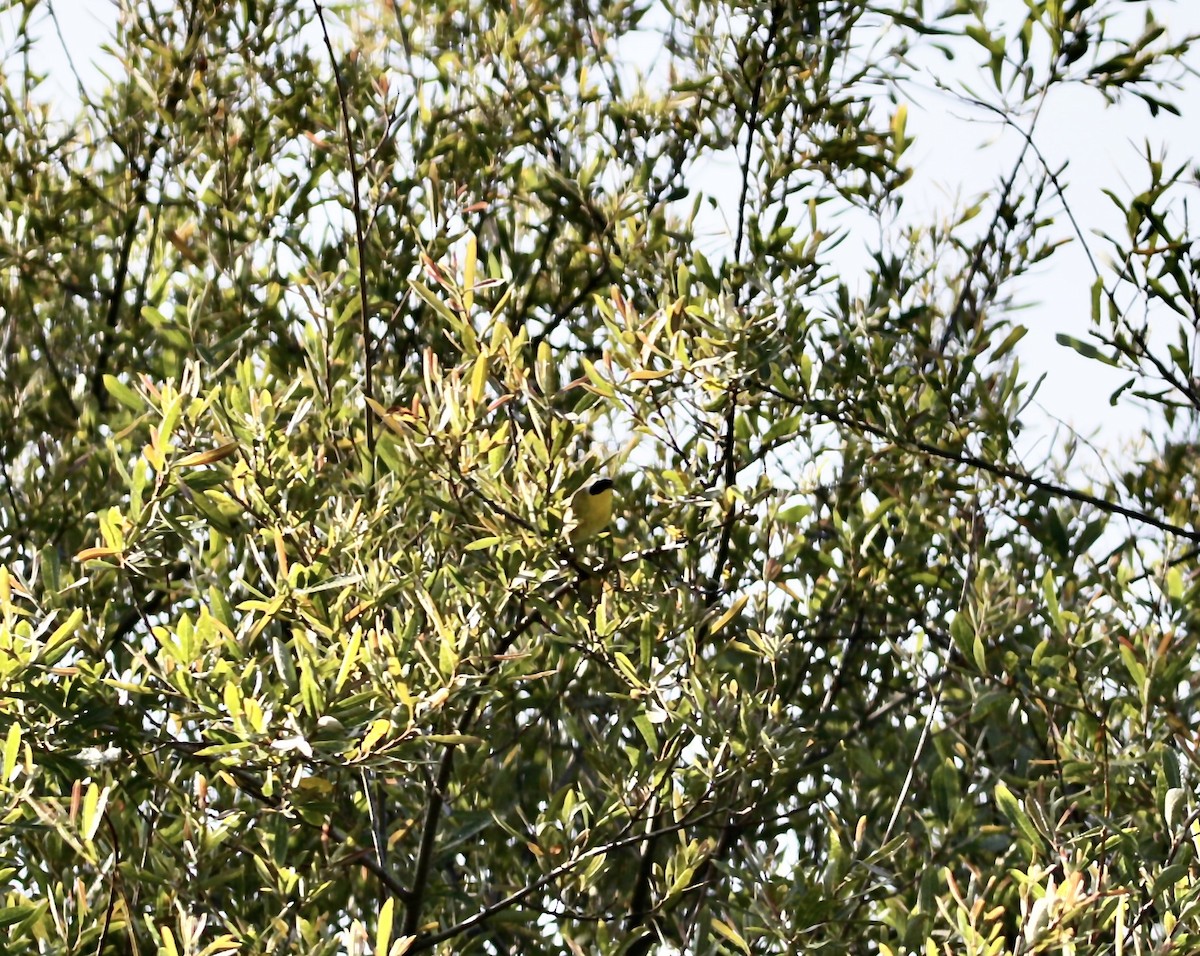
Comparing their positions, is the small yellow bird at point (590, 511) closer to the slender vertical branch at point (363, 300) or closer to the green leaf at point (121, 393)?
the slender vertical branch at point (363, 300)

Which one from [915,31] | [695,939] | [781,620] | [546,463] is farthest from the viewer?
[915,31]

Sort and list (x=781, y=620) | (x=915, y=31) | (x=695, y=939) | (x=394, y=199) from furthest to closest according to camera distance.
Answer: (x=394, y=199) < (x=915, y=31) < (x=781, y=620) < (x=695, y=939)

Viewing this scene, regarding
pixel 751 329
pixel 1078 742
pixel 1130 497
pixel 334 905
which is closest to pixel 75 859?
pixel 334 905

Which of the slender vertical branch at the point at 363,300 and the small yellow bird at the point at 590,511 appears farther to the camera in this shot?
the slender vertical branch at the point at 363,300

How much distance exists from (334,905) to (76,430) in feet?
5.80

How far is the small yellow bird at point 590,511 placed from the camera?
2.77 metres

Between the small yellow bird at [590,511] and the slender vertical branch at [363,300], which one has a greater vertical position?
the slender vertical branch at [363,300]

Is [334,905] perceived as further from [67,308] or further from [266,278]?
[67,308]

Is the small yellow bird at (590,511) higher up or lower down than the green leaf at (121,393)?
lower down

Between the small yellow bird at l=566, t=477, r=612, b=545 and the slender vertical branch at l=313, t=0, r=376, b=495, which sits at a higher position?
the slender vertical branch at l=313, t=0, r=376, b=495

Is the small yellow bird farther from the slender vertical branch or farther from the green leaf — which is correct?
the green leaf

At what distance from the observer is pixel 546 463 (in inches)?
105

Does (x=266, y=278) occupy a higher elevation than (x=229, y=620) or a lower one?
higher

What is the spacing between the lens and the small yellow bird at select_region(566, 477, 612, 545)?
2766mm
